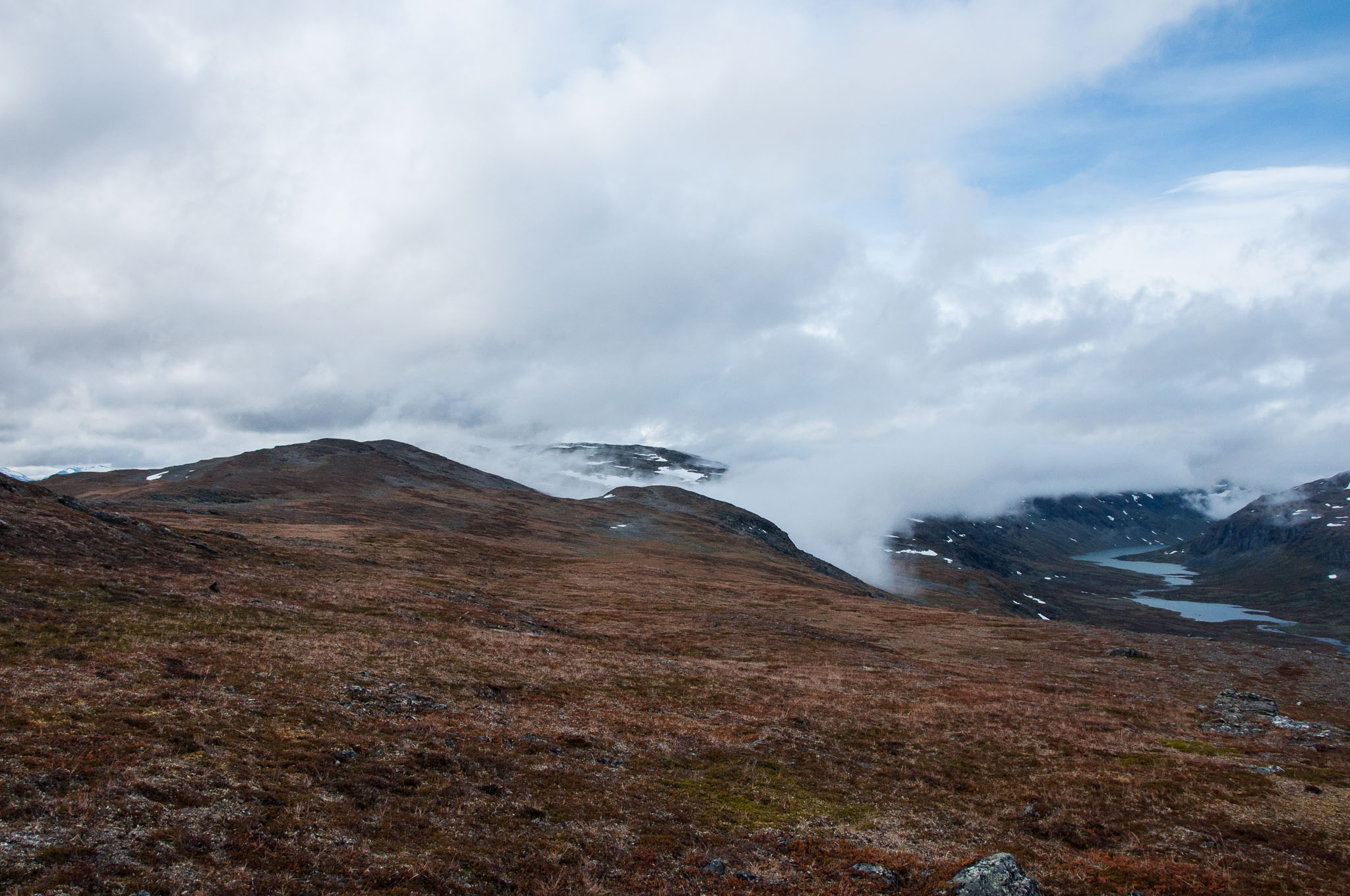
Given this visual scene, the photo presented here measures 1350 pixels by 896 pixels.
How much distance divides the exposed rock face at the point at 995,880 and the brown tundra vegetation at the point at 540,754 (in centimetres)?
108

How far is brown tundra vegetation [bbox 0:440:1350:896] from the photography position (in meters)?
15.9

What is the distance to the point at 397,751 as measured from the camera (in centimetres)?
2278

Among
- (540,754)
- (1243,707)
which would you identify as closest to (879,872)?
(540,754)

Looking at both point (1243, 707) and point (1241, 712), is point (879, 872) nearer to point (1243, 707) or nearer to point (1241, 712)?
point (1241, 712)

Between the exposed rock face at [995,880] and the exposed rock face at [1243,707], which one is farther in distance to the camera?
the exposed rock face at [1243,707]

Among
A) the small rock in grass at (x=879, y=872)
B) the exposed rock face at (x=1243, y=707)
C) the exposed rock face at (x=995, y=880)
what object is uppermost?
the exposed rock face at (x=995, y=880)

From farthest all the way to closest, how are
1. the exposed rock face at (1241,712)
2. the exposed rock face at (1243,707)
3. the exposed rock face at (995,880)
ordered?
the exposed rock face at (1243,707), the exposed rock face at (1241,712), the exposed rock face at (995,880)

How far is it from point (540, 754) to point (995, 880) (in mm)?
15824

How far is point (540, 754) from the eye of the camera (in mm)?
25469

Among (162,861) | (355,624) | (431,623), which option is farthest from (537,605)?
(162,861)

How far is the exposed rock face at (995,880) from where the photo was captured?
1709 centimetres

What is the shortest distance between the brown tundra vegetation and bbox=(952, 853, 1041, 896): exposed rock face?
108 cm

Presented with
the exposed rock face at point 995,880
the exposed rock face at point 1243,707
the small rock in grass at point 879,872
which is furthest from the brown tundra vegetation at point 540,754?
the exposed rock face at point 1243,707

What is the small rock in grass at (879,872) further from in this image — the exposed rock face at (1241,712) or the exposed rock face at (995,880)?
the exposed rock face at (1241,712)
